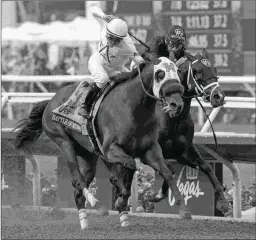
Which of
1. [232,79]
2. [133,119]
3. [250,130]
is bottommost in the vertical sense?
[250,130]

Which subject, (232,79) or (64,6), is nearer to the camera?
(232,79)

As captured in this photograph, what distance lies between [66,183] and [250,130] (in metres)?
3.68

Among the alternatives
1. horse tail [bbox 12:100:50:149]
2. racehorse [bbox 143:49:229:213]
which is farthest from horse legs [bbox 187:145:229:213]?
horse tail [bbox 12:100:50:149]

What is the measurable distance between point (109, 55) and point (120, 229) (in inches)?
52.9

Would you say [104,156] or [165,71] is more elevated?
[165,71]

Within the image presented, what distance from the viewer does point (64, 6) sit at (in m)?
16.6

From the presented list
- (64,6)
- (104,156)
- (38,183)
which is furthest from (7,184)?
(64,6)

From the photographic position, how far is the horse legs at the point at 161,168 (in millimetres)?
7328

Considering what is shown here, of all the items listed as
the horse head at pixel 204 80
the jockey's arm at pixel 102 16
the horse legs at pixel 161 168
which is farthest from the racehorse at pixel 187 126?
the jockey's arm at pixel 102 16

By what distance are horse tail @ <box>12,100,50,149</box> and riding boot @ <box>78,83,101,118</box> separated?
900 mm

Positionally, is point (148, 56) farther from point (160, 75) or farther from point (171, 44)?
point (160, 75)

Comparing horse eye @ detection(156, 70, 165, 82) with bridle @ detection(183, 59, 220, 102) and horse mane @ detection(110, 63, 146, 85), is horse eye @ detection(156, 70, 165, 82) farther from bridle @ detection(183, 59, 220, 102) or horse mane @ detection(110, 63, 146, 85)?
bridle @ detection(183, 59, 220, 102)

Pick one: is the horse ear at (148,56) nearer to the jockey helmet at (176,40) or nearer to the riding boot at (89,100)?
the jockey helmet at (176,40)

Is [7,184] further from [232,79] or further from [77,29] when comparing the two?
[77,29]
